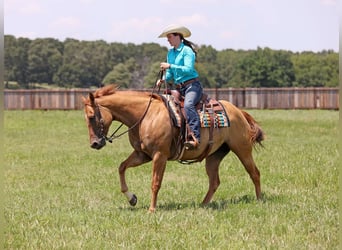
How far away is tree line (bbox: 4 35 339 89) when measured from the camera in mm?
97688

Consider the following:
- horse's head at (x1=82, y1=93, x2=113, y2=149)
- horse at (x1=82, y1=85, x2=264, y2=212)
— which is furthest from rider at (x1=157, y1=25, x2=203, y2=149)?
horse's head at (x1=82, y1=93, x2=113, y2=149)

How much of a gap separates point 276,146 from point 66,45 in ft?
322

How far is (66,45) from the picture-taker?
4481 inches

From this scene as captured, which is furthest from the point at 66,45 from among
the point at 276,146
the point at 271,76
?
the point at 276,146

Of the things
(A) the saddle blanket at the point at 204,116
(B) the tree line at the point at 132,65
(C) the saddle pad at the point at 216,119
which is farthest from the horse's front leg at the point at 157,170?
(B) the tree line at the point at 132,65

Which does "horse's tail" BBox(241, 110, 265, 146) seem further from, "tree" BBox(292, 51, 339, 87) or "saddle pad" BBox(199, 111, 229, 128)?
"tree" BBox(292, 51, 339, 87)

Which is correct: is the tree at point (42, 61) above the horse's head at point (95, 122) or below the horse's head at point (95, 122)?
above

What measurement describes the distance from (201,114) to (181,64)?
89 cm

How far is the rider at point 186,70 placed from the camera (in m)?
9.25

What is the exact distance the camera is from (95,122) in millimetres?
8992

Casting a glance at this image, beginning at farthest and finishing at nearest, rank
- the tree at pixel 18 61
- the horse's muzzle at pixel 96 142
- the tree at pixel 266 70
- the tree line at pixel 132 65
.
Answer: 1. the tree at pixel 266 70
2. the tree line at pixel 132 65
3. the tree at pixel 18 61
4. the horse's muzzle at pixel 96 142

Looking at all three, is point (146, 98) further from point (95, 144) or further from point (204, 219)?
point (204, 219)

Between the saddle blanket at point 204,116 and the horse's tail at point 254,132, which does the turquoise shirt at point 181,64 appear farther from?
the horse's tail at point 254,132

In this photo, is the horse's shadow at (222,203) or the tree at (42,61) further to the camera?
the tree at (42,61)
